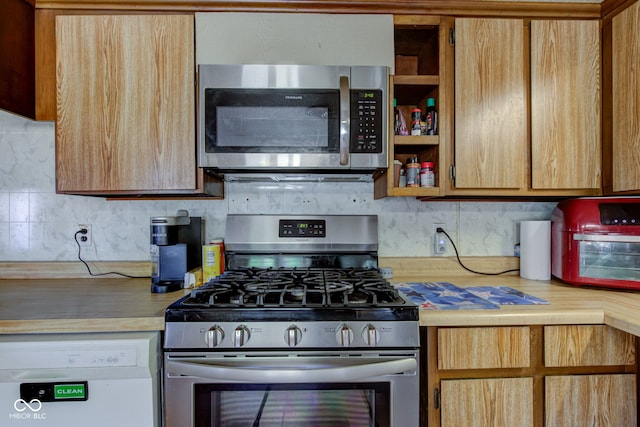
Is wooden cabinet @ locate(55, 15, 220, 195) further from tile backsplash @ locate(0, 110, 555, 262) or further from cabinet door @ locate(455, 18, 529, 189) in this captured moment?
cabinet door @ locate(455, 18, 529, 189)

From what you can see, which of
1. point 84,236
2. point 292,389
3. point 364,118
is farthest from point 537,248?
point 84,236

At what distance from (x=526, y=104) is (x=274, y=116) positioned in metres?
1.07

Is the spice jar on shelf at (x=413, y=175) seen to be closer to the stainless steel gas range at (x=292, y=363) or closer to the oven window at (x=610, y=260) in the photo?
the stainless steel gas range at (x=292, y=363)

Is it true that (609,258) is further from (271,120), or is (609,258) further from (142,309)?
(142,309)

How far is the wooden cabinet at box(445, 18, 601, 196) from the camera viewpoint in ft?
4.60

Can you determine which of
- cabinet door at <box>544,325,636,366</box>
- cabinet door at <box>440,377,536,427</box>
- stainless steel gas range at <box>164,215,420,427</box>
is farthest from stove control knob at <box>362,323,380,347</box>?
cabinet door at <box>544,325,636,366</box>

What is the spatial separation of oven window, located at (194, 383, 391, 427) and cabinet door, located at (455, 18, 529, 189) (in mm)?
939

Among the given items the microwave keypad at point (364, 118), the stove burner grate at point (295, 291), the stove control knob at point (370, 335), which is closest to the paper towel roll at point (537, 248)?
the stove burner grate at point (295, 291)

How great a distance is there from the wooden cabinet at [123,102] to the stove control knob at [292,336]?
78 centimetres

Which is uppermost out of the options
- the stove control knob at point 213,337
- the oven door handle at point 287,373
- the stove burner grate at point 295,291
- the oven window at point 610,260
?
the oven window at point 610,260

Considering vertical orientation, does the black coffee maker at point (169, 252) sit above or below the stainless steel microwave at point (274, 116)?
below

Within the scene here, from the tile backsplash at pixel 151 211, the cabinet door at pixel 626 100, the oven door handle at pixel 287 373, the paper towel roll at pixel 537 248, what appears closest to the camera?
the oven door handle at pixel 287 373

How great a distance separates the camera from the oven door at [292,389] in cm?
102

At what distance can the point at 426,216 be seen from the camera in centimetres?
175
